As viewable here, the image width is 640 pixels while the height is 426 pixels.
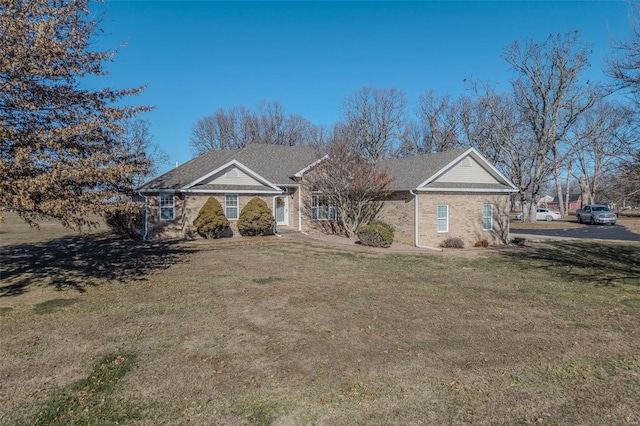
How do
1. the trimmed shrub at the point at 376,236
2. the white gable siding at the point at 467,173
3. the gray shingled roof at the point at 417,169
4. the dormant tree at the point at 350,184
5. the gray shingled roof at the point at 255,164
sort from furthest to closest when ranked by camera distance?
the gray shingled roof at the point at 255,164 → the white gable siding at the point at 467,173 → the dormant tree at the point at 350,184 → the gray shingled roof at the point at 417,169 → the trimmed shrub at the point at 376,236

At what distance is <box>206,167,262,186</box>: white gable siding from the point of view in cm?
2186

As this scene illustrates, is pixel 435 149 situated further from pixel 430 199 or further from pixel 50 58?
pixel 50 58

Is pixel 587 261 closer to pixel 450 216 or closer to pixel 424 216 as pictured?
pixel 450 216

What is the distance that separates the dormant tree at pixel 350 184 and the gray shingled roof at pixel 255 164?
3263 mm

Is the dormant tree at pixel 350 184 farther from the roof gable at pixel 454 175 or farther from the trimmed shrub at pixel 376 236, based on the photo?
the trimmed shrub at pixel 376 236

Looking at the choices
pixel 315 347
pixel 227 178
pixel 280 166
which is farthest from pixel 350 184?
pixel 315 347

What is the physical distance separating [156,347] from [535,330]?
256 inches

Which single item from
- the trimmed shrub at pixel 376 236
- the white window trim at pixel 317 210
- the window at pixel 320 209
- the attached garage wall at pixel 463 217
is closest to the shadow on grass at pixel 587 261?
the attached garage wall at pixel 463 217

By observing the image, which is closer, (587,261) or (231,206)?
(587,261)

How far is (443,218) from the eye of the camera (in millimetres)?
20781

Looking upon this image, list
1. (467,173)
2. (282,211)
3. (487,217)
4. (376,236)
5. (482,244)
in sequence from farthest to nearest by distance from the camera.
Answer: (282,211)
(487,217)
(467,173)
(482,244)
(376,236)

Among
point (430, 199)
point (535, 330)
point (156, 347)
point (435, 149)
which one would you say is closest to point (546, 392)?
point (535, 330)

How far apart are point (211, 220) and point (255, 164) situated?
7059mm

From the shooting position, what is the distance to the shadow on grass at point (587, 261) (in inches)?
502
